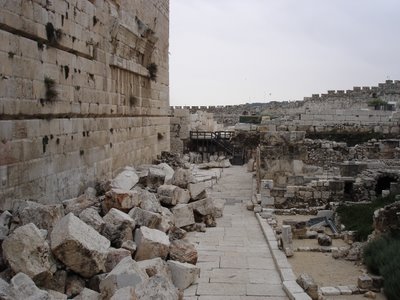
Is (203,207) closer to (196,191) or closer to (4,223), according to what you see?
(196,191)

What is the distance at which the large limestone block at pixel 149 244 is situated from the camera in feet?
20.6

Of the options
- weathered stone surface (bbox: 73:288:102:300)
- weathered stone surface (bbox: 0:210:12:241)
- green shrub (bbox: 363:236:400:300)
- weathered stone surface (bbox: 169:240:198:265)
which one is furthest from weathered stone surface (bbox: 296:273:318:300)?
weathered stone surface (bbox: 0:210:12:241)

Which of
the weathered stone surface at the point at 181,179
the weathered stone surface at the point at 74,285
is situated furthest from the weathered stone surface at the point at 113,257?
the weathered stone surface at the point at 181,179

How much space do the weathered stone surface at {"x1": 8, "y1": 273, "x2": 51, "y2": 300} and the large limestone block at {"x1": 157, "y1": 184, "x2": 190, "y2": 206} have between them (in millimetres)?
4663

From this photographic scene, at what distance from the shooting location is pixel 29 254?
15.8 feet

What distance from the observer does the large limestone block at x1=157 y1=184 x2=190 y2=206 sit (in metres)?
9.06

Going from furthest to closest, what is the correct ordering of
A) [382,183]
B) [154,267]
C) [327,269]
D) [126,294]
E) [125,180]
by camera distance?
[382,183] < [125,180] < [327,269] < [154,267] < [126,294]

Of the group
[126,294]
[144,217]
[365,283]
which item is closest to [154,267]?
[126,294]

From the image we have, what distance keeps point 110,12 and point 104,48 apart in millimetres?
894

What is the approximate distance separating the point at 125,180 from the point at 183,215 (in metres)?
1.33

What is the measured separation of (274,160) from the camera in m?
13.3

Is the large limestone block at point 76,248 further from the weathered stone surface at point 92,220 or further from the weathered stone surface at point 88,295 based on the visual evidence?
the weathered stone surface at point 92,220

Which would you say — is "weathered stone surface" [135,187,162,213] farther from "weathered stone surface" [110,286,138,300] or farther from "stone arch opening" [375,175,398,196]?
"stone arch opening" [375,175,398,196]

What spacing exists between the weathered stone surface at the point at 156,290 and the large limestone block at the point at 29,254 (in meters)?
1.06
